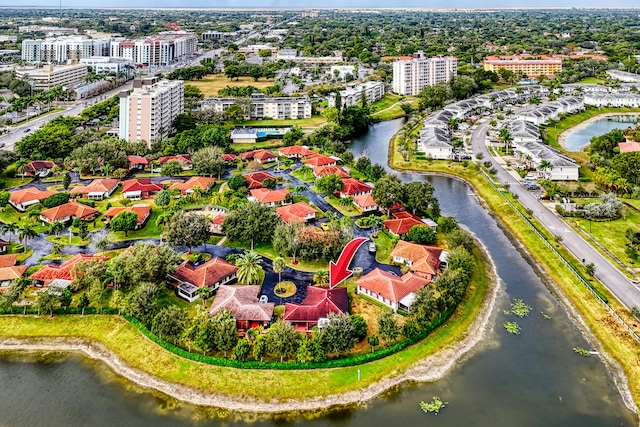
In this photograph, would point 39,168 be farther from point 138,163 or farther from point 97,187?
point 97,187

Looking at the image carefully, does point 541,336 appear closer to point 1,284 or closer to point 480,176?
point 480,176

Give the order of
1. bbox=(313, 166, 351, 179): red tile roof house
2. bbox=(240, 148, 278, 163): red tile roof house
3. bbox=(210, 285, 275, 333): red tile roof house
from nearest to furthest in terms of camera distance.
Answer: bbox=(210, 285, 275, 333): red tile roof house
bbox=(313, 166, 351, 179): red tile roof house
bbox=(240, 148, 278, 163): red tile roof house

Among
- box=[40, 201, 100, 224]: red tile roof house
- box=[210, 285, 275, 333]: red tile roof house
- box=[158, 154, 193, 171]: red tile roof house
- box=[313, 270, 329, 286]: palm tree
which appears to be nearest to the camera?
box=[210, 285, 275, 333]: red tile roof house

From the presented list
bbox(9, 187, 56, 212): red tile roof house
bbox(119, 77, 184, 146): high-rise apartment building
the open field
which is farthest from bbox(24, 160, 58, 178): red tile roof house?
the open field

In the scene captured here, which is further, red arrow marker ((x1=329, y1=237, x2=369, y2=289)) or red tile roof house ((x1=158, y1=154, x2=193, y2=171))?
red tile roof house ((x1=158, y1=154, x2=193, y2=171))

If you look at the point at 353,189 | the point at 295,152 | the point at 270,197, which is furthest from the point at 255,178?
the point at 295,152

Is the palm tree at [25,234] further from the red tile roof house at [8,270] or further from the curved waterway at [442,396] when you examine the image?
the curved waterway at [442,396]

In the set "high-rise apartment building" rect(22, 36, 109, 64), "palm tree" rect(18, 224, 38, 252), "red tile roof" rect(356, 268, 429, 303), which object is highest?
"high-rise apartment building" rect(22, 36, 109, 64)

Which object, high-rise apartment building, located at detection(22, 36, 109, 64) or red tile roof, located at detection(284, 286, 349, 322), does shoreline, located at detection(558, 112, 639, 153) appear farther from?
high-rise apartment building, located at detection(22, 36, 109, 64)
